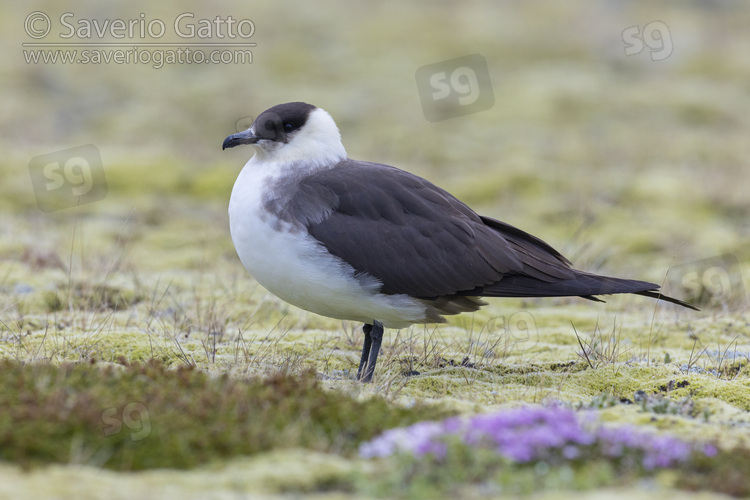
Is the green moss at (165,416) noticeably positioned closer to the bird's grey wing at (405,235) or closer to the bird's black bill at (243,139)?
the bird's grey wing at (405,235)

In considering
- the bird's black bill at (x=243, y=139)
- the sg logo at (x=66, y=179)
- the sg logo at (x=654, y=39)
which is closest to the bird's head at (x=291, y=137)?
the bird's black bill at (x=243, y=139)

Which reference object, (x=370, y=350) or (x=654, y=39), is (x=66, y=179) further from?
(x=654, y=39)

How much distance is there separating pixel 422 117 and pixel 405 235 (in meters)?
13.0

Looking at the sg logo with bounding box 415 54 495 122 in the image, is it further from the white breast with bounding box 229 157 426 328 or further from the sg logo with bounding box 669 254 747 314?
the white breast with bounding box 229 157 426 328

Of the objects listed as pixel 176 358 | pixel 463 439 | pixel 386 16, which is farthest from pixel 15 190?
pixel 386 16

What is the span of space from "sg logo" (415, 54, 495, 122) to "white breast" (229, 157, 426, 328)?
13.0m

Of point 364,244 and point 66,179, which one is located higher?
point 66,179

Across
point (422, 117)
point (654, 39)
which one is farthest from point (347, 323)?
point (654, 39)

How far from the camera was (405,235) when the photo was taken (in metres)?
5.36

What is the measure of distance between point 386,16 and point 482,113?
826cm

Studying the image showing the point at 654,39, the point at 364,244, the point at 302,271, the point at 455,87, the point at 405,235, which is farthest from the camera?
the point at 654,39

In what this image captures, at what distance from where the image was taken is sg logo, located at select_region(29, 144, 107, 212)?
36.5 ft

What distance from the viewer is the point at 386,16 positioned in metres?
25.2

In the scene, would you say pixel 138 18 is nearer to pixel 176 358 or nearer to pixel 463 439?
pixel 176 358
